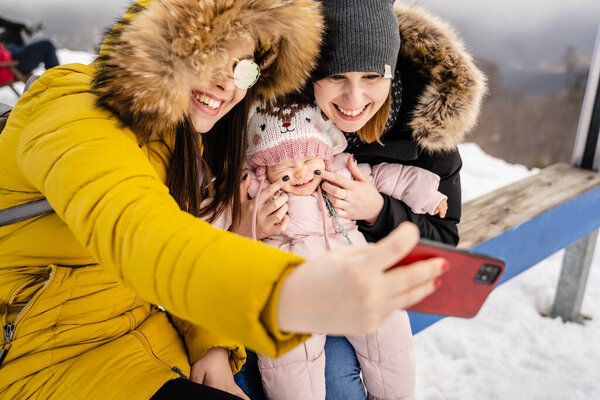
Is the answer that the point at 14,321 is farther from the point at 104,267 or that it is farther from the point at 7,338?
the point at 104,267

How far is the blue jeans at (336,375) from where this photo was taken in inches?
55.2

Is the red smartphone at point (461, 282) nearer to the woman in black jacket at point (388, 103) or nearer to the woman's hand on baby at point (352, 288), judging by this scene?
the woman's hand on baby at point (352, 288)

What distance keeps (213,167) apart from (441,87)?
2.63 ft

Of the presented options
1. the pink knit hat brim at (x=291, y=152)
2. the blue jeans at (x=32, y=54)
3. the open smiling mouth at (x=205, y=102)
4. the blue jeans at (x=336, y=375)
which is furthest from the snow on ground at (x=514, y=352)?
the blue jeans at (x=32, y=54)

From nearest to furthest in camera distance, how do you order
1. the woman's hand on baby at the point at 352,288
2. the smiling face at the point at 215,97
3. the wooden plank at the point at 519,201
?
the woman's hand on baby at the point at 352,288
the smiling face at the point at 215,97
the wooden plank at the point at 519,201

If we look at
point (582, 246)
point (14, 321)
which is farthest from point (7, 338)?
point (582, 246)

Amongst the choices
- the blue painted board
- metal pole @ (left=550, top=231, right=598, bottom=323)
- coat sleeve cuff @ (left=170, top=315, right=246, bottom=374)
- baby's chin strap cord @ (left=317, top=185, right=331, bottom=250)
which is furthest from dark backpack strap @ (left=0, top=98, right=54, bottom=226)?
metal pole @ (left=550, top=231, right=598, bottom=323)

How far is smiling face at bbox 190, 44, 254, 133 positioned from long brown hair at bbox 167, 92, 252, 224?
50mm

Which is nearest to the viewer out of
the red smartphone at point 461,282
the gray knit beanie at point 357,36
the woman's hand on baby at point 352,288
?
the woman's hand on baby at point 352,288

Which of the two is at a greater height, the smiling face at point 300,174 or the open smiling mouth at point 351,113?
the open smiling mouth at point 351,113

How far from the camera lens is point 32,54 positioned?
537 cm

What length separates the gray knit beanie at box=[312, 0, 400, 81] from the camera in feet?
4.15

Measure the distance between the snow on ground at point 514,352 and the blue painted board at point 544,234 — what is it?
0.47 m

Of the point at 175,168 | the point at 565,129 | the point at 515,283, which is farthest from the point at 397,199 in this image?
the point at 565,129
